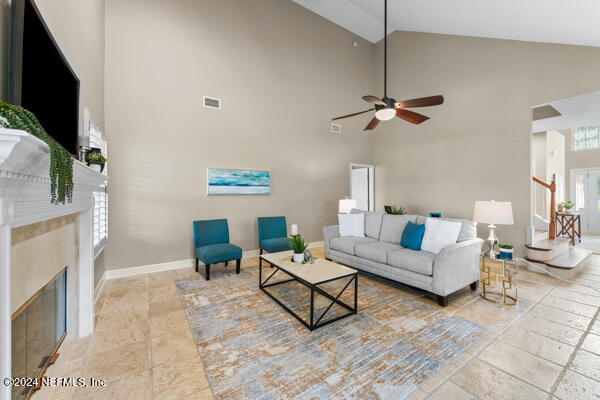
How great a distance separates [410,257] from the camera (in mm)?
3090

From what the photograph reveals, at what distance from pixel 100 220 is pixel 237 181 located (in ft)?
7.12

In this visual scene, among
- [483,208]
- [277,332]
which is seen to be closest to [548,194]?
[483,208]

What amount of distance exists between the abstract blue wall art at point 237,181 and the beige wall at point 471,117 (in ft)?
11.2

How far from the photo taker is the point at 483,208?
317 cm

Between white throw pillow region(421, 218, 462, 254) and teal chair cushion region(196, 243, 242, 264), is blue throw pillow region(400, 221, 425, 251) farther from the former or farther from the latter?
teal chair cushion region(196, 243, 242, 264)

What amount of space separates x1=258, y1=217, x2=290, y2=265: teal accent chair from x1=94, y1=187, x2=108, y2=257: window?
7.48ft

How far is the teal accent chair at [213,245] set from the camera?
363 cm

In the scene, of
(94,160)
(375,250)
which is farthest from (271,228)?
(94,160)

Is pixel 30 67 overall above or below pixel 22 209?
above

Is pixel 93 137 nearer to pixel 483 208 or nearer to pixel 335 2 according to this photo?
pixel 483 208

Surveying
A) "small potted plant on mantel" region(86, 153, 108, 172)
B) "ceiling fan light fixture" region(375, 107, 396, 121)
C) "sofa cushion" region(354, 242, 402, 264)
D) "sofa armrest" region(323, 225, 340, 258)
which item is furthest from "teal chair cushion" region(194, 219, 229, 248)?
"ceiling fan light fixture" region(375, 107, 396, 121)

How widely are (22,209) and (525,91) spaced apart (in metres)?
6.20

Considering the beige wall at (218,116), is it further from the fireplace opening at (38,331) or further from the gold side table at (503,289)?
the gold side table at (503,289)

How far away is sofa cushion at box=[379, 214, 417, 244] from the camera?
3.86m
